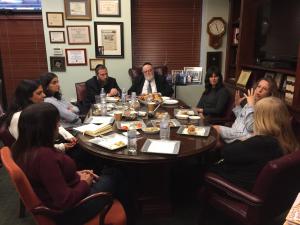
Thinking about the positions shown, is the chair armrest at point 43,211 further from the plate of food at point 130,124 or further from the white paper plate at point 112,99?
the white paper plate at point 112,99

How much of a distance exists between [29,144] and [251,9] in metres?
3.17

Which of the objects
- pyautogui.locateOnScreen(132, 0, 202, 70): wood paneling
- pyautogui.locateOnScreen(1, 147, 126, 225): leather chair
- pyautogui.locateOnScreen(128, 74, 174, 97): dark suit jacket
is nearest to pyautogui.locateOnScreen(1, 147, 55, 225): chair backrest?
pyautogui.locateOnScreen(1, 147, 126, 225): leather chair

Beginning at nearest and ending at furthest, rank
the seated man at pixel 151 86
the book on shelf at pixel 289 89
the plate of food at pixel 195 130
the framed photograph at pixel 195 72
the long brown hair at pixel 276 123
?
the long brown hair at pixel 276 123 → the plate of food at pixel 195 130 → the book on shelf at pixel 289 89 → the seated man at pixel 151 86 → the framed photograph at pixel 195 72

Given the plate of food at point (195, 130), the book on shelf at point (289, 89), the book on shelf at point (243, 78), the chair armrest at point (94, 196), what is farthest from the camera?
the book on shelf at point (243, 78)

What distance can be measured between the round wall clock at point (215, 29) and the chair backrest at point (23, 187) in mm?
3662

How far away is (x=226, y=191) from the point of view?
63.9 inches

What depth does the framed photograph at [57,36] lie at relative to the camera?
3838mm

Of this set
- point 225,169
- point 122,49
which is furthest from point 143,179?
point 122,49

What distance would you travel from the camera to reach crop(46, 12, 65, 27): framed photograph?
12.4ft

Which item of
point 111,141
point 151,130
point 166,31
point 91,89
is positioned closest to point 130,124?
point 151,130

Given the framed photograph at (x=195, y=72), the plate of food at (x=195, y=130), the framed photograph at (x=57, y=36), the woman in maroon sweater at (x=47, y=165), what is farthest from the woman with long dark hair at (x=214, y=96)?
the framed photograph at (x=57, y=36)

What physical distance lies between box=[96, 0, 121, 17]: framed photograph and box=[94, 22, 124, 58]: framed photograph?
13cm

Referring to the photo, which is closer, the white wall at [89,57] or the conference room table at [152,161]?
the conference room table at [152,161]

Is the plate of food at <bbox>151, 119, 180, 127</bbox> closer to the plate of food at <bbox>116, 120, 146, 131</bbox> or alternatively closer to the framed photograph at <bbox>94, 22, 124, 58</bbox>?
the plate of food at <bbox>116, 120, 146, 131</bbox>
